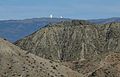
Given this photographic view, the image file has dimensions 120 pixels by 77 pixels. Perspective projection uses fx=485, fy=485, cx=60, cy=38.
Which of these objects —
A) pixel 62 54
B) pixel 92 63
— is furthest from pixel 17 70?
pixel 62 54

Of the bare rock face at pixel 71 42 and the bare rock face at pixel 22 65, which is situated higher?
the bare rock face at pixel 22 65

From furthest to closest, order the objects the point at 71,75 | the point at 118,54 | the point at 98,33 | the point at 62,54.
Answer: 1. the point at 98,33
2. the point at 62,54
3. the point at 118,54
4. the point at 71,75

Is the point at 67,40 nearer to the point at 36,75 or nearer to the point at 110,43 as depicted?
the point at 110,43

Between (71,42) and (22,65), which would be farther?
(71,42)

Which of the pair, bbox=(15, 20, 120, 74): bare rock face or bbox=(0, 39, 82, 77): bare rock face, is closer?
bbox=(0, 39, 82, 77): bare rock face

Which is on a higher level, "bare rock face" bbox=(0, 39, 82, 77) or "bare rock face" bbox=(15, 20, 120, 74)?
"bare rock face" bbox=(0, 39, 82, 77)

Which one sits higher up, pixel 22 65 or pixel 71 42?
pixel 22 65

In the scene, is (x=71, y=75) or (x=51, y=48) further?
(x=51, y=48)

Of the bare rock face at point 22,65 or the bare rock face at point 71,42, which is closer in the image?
the bare rock face at point 22,65
